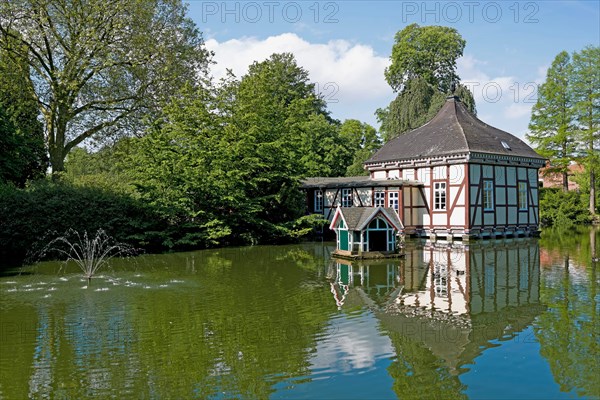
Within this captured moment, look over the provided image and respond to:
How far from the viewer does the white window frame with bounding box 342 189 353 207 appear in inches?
1118

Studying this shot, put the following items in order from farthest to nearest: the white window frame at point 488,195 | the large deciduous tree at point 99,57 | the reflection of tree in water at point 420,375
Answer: the white window frame at point 488,195 < the large deciduous tree at point 99,57 < the reflection of tree in water at point 420,375

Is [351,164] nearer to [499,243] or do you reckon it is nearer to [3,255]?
[499,243]

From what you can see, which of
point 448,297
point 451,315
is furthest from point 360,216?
point 451,315

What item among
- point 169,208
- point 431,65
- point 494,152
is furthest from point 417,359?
point 431,65

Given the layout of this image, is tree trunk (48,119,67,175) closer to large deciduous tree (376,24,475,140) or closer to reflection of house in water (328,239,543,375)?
reflection of house in water (328,239,543,375)

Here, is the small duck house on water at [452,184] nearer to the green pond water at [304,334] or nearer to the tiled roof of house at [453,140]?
the tiled roof of house at [453,140]

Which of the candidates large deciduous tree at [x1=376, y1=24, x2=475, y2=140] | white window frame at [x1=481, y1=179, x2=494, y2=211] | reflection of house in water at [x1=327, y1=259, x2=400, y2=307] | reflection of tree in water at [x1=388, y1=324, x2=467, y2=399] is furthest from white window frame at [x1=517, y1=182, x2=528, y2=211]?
reflection of tree in water at [x1=388, y1=324, x2=467, y2=399]

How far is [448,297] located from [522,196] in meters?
19.2

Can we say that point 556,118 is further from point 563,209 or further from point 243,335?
point 243,335

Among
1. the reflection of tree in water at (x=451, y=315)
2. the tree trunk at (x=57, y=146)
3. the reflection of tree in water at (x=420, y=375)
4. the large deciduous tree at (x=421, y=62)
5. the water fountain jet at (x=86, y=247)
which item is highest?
the large deciduous tree at (x=421, y=62)

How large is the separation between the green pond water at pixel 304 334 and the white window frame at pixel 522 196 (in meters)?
13.3

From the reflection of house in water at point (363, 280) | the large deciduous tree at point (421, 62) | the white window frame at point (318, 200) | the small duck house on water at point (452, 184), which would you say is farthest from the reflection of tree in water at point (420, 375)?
the large deciduous tree at point (421, 62)

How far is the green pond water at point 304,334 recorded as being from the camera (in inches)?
239

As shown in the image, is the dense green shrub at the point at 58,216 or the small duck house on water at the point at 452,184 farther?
the small duck house on water at the point at 452,184
